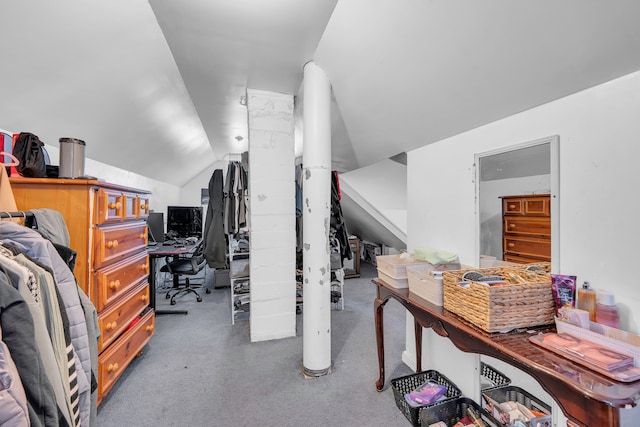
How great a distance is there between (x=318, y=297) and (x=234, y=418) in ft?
2.78

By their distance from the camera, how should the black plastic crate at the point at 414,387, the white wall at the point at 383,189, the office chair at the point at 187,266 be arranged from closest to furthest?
the black plastic crate at the point at 414,387, the office chair at the point at 187,266, the white wall at the point at 383,189

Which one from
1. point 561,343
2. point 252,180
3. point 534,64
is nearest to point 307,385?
point 561,343

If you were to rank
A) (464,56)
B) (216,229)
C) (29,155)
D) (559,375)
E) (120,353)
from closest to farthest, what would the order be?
(559,375)
(464,56)
(29,155)
(120,353)
(216,229)

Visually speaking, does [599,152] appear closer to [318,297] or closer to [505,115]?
[505,115]

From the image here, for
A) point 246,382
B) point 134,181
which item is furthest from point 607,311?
point 134,181

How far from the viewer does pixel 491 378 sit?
1.45 meters

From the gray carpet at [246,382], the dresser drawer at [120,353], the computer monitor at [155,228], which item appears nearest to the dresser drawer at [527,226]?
the gray carpet at [246,382]

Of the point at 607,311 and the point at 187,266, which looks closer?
the point at 607,311

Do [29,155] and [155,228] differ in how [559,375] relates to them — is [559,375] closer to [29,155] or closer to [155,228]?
[29,155]

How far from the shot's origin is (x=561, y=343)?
907mm

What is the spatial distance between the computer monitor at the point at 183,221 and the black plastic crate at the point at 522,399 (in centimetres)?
424

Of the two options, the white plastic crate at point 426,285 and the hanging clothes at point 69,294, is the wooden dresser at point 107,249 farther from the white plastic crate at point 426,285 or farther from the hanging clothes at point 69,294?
the white plastic crate at point 426,285

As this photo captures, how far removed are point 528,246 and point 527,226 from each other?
101mm

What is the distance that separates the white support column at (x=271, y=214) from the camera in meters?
2.46
